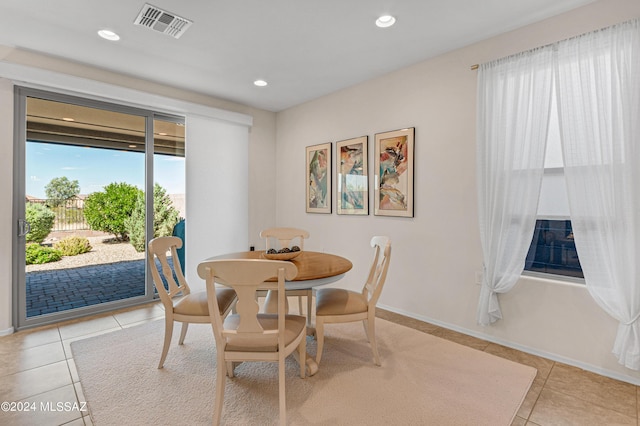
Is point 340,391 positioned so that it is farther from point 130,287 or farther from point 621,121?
point 130,287

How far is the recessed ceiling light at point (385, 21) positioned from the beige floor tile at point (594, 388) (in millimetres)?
2927

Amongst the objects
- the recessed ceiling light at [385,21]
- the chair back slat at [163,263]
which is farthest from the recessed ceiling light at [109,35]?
the recessed ceiling light at [385,21]

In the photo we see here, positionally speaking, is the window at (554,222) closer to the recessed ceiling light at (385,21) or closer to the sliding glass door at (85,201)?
the recessed ceiling light at (385,21)

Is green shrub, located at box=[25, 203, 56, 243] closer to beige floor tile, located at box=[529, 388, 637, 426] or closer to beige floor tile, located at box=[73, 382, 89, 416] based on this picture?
beige floor tile, located at box=[73, 382, 89, 416]

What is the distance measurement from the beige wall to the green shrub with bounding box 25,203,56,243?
313 cm

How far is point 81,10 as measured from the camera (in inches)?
92.3

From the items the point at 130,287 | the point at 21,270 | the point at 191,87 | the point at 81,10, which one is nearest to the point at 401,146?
the point at 191,87

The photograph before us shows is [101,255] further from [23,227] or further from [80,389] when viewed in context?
[80,389]

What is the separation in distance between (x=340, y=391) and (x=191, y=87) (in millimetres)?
3823

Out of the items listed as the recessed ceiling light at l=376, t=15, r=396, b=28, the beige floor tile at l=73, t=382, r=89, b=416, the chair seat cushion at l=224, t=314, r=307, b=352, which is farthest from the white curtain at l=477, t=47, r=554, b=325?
the beige floor tile at l=73, t=382, r=89, b=416

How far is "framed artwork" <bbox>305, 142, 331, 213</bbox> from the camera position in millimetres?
4281

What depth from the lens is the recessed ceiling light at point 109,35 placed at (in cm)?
263

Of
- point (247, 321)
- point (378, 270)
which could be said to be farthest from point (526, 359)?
point (247, 321)

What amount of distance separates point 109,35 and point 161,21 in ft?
1.95
